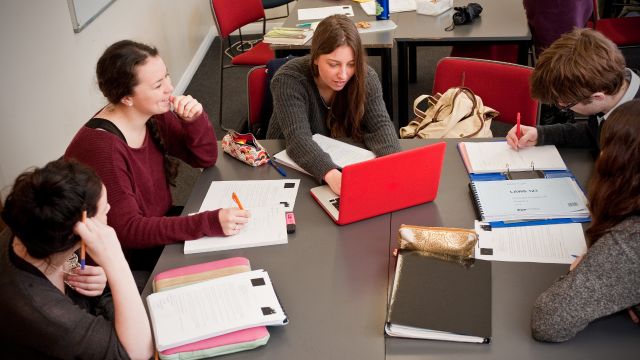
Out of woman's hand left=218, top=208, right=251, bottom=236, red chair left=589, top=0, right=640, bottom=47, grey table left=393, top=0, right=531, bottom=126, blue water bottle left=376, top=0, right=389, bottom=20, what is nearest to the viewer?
woman's hand left=218, top=208, right=251, bottom=236

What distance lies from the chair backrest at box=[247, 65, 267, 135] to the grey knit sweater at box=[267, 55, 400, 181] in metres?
0.30

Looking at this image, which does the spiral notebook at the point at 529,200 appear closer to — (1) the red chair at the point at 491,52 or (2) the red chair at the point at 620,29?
(1) the red chair at the point at 491,52

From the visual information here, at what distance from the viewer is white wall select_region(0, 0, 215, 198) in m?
2.74

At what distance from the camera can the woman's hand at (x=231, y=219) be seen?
1908 millimetres

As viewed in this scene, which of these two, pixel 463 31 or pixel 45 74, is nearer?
pixel 45 74

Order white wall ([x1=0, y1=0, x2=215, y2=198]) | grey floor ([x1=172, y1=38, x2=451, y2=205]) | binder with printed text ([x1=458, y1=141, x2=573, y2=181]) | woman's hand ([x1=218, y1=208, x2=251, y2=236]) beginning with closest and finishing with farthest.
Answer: woman's hand ([x1=218, y1=208, x2=251, y2=236]) < binder with printed text ([x1=458, y1=141, x2=573, y2=181]) < white wall ([x1=0, y1=0, x2=215, y2=198]) < grey floor ([x1=172, y1=38, x2=451, y2=205])

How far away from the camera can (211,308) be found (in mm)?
1608

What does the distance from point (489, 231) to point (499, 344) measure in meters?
0.45

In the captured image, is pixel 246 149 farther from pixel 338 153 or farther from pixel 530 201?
pixel 530 201

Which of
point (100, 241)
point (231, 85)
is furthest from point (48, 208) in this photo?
point (231, 85)

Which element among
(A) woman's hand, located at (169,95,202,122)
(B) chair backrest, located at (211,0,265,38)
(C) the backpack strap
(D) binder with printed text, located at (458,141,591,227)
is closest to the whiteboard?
(B) chair backrest, located at (211,0,265,38)

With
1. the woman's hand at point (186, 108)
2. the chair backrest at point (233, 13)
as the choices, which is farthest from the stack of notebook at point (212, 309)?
the chair backrest at point (233, 13)

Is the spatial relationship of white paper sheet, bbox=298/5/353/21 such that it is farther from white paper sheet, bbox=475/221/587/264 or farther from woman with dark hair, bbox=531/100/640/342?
woman with dark hair, bbox=531/100/640/342

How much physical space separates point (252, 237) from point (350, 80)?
82 cm
